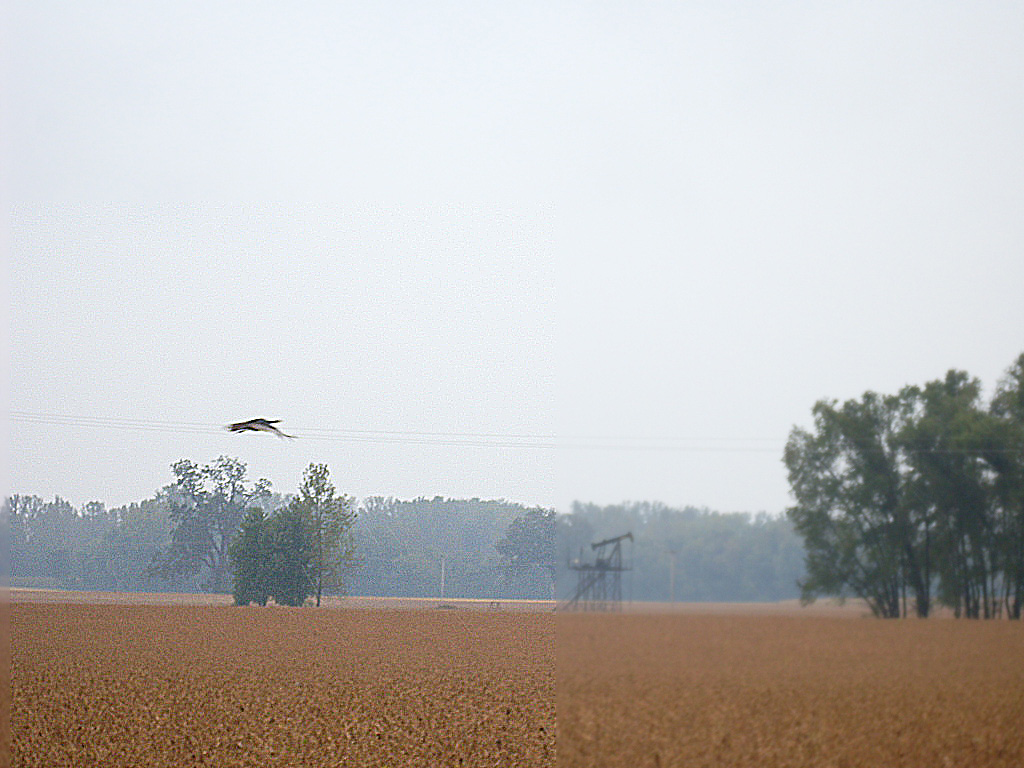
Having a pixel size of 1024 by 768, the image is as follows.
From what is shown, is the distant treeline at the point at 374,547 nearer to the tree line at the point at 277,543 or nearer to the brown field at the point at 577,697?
the tree line at the point at 277,543

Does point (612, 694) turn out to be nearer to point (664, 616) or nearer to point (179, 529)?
point (664, 616)

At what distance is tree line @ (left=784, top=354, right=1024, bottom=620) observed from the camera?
24.7 feet

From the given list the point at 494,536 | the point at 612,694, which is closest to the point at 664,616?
the point at 612,694

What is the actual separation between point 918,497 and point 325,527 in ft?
81.6

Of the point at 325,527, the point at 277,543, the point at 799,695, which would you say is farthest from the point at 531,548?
the point at 799,695

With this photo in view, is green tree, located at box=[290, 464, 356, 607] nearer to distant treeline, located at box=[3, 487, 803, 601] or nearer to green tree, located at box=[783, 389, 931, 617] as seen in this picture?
distant treeline, located at box=[3, 487, 803, 601]

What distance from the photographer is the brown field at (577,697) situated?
7.49m

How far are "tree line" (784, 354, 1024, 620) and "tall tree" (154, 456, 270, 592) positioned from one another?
2388 cm

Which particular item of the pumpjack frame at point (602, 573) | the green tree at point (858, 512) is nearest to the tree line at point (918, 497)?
the green tree at point (858, 512)

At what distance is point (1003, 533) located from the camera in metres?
8.09

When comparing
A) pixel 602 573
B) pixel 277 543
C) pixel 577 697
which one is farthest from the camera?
pixel 277 543

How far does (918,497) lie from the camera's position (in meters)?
8.05

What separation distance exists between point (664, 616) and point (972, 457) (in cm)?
374

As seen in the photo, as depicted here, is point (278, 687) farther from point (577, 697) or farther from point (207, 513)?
point (207, 513)
